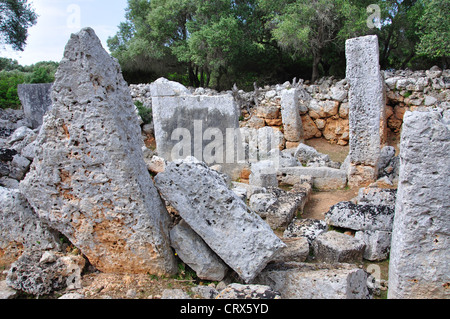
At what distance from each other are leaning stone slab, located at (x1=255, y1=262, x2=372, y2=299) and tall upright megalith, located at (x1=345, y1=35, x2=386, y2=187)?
3.63 meters

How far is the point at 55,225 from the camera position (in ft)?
8.91

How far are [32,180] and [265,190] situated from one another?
3.35m

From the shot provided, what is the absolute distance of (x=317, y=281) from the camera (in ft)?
8.33

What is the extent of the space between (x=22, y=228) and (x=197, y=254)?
152 cm

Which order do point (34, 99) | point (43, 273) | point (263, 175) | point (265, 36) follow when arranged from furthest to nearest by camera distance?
point (265, 36), point (34, 99), point (263, 175), point (43, 273)

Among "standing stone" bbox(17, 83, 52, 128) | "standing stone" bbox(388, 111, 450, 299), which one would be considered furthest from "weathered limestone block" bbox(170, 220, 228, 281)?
"standing stone" bbox(17, 83, 52, 128)

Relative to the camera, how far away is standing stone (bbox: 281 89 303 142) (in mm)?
9492

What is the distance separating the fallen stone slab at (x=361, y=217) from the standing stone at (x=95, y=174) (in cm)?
232

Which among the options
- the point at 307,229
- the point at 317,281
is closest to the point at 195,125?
the point at 307,229

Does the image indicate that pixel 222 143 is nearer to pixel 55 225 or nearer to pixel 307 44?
pixel 55 225

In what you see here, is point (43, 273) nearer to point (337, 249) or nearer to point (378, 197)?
point (337, 249)

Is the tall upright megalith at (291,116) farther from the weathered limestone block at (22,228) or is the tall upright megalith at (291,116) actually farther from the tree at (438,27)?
the weathered limestone block at (22,228)

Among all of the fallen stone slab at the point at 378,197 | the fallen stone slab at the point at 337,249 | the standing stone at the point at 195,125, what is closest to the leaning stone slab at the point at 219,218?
the fallen stone slab at the point at 337,249

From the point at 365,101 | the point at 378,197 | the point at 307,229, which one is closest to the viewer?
the point at 307,229
